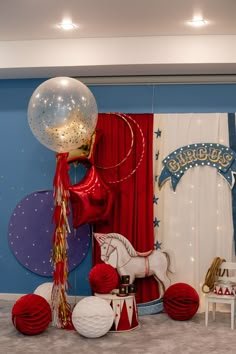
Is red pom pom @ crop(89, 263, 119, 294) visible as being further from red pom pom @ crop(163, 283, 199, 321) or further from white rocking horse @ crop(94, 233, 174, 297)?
red pom pom @ crop(163, 283, 199, 321)

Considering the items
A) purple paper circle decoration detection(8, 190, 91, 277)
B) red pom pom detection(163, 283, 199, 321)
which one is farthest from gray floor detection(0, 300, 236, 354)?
purple paper circle decoration detection(8, 190, 91, 277)

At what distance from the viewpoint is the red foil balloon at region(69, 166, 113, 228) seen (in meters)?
4.56

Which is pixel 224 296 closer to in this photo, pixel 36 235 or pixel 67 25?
pixel 36 235

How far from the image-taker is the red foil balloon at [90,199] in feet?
15.0

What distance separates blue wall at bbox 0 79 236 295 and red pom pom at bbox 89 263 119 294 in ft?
2.76

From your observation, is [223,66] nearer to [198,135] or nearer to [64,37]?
[198,135]

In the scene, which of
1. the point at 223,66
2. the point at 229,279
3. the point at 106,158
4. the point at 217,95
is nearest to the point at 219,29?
the point at 223,66

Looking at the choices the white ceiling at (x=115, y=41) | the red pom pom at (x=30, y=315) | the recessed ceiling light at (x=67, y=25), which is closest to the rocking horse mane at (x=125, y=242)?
the red pom pom at (x=30, y=315)

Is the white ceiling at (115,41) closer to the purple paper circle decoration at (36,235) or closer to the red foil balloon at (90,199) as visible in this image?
the red foil balloon at (90,199)

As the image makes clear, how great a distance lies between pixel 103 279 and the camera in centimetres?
433

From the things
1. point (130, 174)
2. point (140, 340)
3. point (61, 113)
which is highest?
point (61, 113)

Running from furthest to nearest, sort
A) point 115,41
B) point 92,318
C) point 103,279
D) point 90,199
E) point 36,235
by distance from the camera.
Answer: point 36,235 < point 115,41 < point 90,199 < point 103,279 < point 92,318

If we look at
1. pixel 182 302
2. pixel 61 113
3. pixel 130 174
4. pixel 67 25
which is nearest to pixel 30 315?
pixel 182 302

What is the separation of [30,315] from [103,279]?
2.06 feet
